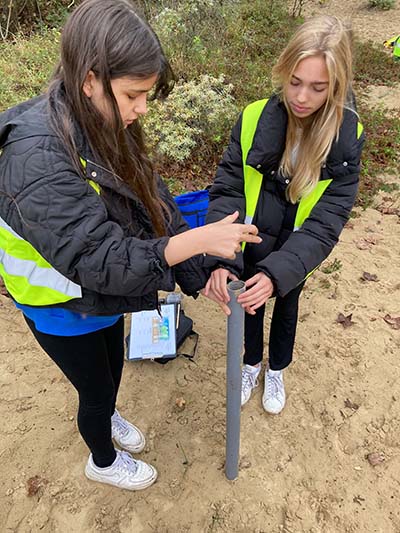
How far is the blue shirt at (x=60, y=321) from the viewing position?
5.31 feet

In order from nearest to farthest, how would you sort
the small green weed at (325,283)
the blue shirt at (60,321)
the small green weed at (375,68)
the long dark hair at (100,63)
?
1. the long dark hair at (100,63)
2. the blue shirt at (60,321)
3. the small green weed at (325,283)
4. the small green weed at (375,68)

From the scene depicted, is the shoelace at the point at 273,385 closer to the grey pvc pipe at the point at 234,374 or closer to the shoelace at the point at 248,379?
the shoelace at the point at 248,379

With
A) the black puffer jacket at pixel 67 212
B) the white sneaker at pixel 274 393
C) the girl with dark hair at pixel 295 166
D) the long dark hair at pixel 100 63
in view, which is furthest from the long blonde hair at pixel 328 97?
the white sneaker at pixel 274 393

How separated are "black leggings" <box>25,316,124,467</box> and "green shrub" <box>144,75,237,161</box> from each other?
322cm

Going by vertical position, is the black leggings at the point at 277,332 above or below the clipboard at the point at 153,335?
above

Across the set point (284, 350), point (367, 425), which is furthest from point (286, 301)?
point (367, 425)

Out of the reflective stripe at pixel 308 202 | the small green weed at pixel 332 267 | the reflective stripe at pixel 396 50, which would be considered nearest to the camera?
the reflective stripe at pixel 308 202

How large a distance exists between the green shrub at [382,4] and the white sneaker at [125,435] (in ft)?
39.9

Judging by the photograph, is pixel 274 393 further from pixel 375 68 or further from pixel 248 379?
pixel 375 68

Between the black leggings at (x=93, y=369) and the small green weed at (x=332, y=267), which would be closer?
the black leggings at (x=93, y=369)

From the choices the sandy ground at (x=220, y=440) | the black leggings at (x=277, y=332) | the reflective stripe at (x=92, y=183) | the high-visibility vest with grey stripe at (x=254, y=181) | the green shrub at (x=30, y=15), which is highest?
Result: the reflective stripe at (x=92, y=183)

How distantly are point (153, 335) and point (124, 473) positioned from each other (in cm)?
99

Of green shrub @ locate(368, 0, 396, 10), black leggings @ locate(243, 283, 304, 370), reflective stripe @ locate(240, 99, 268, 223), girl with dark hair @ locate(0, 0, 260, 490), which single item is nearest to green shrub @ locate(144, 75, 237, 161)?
black leggings @ locate(243, 283, 304, 370)

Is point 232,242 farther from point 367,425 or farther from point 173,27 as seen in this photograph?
point 173,27
